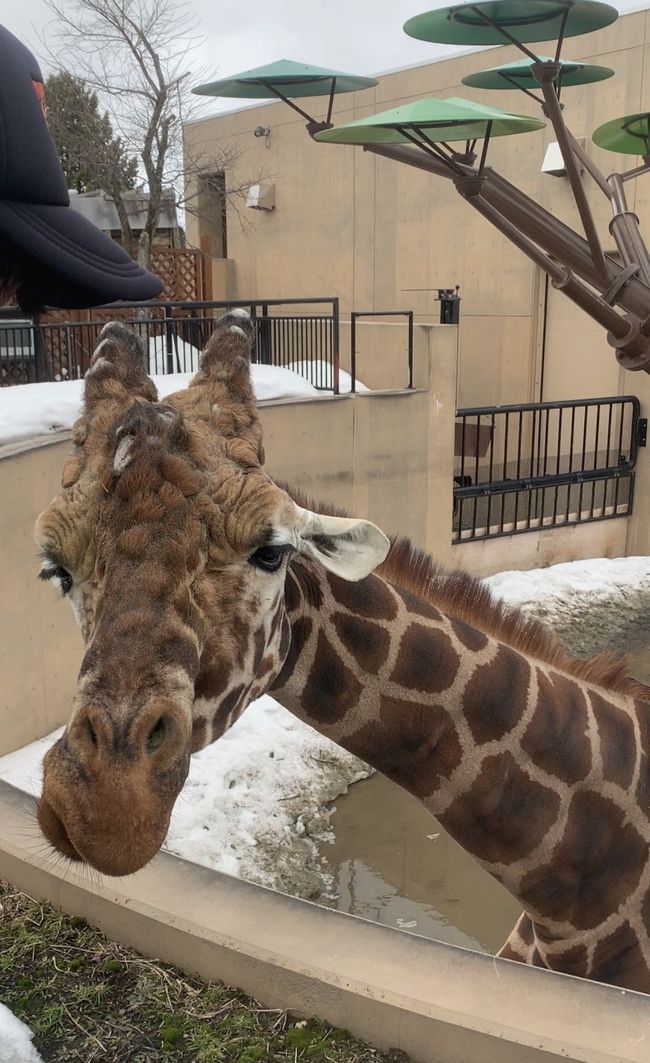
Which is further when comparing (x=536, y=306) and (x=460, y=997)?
(x=536, y=306)

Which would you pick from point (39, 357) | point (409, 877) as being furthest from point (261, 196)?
point (409, 877)

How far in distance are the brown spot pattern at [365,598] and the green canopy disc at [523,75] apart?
18.7ft

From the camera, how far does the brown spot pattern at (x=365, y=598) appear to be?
2500 millimetres

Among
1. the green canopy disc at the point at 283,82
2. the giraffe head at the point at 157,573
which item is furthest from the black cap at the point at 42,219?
the green canopy disc at the point at 283,82

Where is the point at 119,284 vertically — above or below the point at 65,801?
above

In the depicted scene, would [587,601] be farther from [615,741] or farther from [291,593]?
[291,593]

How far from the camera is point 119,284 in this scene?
171 centimetres

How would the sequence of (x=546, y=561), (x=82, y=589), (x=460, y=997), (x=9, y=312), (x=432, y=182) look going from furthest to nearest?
1. (x=432, y=182)
2. (x=546, y=561)
3. (x=9, y=312)
4. (x=460, y=997)
5. (x=82, y=589)

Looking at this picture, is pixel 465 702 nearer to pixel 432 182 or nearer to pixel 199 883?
pixel 199 883

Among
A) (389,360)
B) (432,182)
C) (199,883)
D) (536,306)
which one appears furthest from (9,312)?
(432,182)

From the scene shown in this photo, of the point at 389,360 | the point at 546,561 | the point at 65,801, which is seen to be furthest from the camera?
the point at 546,561

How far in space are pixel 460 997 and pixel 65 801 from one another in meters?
1.10

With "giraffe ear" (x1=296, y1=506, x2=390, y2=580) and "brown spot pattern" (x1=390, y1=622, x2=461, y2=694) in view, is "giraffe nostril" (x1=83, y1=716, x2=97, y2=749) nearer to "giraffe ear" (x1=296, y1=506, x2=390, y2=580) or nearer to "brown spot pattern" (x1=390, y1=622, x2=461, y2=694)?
"giraffe ear" (x1=296, y1=506, x2=390, y2=580)

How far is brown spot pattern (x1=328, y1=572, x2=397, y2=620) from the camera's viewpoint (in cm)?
250
